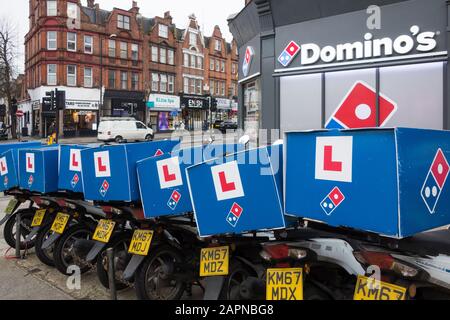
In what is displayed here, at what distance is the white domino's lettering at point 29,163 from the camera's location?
5227 millimetres

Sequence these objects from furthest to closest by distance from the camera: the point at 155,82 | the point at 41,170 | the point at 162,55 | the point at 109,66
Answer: the point at 162,55, the point at 155,82, the point at 109,66, the point at 41,170

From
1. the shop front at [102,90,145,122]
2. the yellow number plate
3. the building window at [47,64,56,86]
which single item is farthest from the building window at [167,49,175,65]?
the yellow number plate

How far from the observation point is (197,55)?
47.4 meters

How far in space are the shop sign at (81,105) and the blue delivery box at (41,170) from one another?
31.5 meters

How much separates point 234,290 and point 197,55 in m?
46.3

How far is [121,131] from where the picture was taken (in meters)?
30.2

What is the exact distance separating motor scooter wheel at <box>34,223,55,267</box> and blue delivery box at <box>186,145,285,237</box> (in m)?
3.07

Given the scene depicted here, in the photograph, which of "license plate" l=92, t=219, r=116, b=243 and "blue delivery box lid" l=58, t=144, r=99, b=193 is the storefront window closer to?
"blue delivery box lid" l=58, t=144, r=99, b=193

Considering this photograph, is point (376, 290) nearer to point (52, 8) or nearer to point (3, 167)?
point (3, 167)

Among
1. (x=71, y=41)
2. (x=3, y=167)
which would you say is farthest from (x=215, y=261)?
(x=71, y=41)

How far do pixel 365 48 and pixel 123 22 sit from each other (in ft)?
113

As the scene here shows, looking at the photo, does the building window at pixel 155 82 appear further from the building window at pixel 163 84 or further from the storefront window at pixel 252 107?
the storefront window at pixel 252 107

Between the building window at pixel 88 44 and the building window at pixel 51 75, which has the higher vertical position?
the building window at pixel 88 44

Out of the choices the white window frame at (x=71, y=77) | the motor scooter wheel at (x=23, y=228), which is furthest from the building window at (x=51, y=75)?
the motor scooter wheel at (x=23, y=228)
